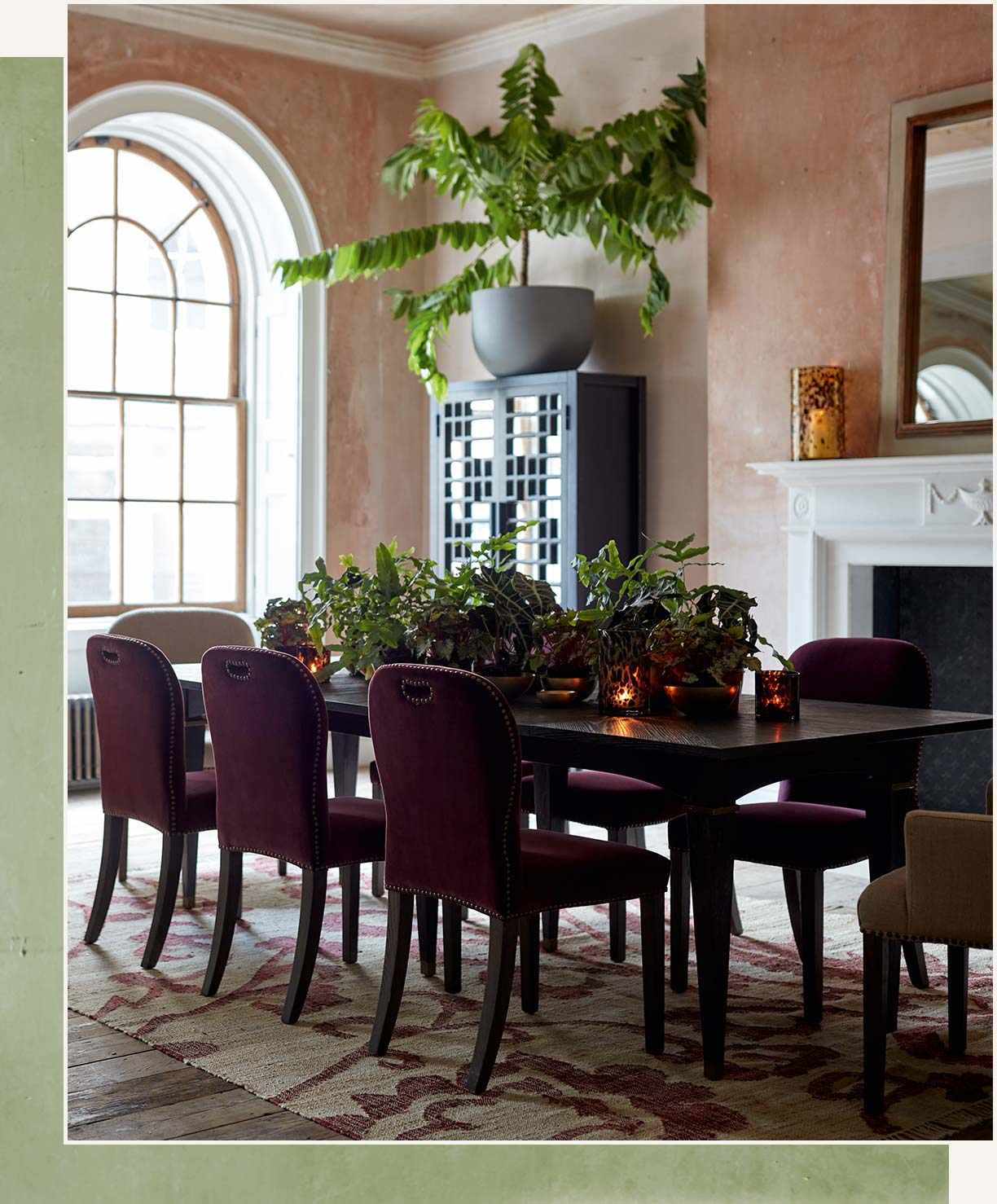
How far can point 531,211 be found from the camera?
23.2ft

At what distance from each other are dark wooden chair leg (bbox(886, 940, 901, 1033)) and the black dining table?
1.10 feet

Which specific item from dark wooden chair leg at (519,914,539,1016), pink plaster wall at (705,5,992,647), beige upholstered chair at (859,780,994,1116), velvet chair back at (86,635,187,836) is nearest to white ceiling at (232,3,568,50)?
pink plaster wall at (705,5,992,647)

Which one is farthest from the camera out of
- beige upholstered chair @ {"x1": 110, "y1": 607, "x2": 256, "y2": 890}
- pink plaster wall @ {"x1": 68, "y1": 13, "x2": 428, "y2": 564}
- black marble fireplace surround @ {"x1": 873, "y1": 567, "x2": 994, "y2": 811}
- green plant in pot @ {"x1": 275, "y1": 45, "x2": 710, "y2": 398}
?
pink plaster wall @ {"x1": 68, "y1": 13, "x2": 428, "y2": 564}

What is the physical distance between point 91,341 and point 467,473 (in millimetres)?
1903

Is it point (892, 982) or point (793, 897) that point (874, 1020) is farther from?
point (793, 897)

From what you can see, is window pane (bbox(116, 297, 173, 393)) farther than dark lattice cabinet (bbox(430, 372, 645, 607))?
Yes

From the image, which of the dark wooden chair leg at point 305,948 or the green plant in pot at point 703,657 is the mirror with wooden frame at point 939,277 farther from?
the dark wooden chair leg at point 305,948

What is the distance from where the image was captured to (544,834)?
356 cm

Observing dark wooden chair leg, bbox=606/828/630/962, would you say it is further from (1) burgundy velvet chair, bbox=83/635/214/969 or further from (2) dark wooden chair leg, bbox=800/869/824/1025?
(1) burgundy velvet chair, bbox=83/635/214/969

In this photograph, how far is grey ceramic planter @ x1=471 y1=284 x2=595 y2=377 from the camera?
7.02 m

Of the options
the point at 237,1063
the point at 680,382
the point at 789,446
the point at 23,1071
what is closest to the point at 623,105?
the point at 680,382

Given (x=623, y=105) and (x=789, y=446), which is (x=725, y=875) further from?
(x=623, y=105)

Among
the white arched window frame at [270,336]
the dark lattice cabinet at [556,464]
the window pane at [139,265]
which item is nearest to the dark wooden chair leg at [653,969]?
the dark lattice cabinet at [556,464]

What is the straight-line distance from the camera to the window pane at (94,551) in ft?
24.3
